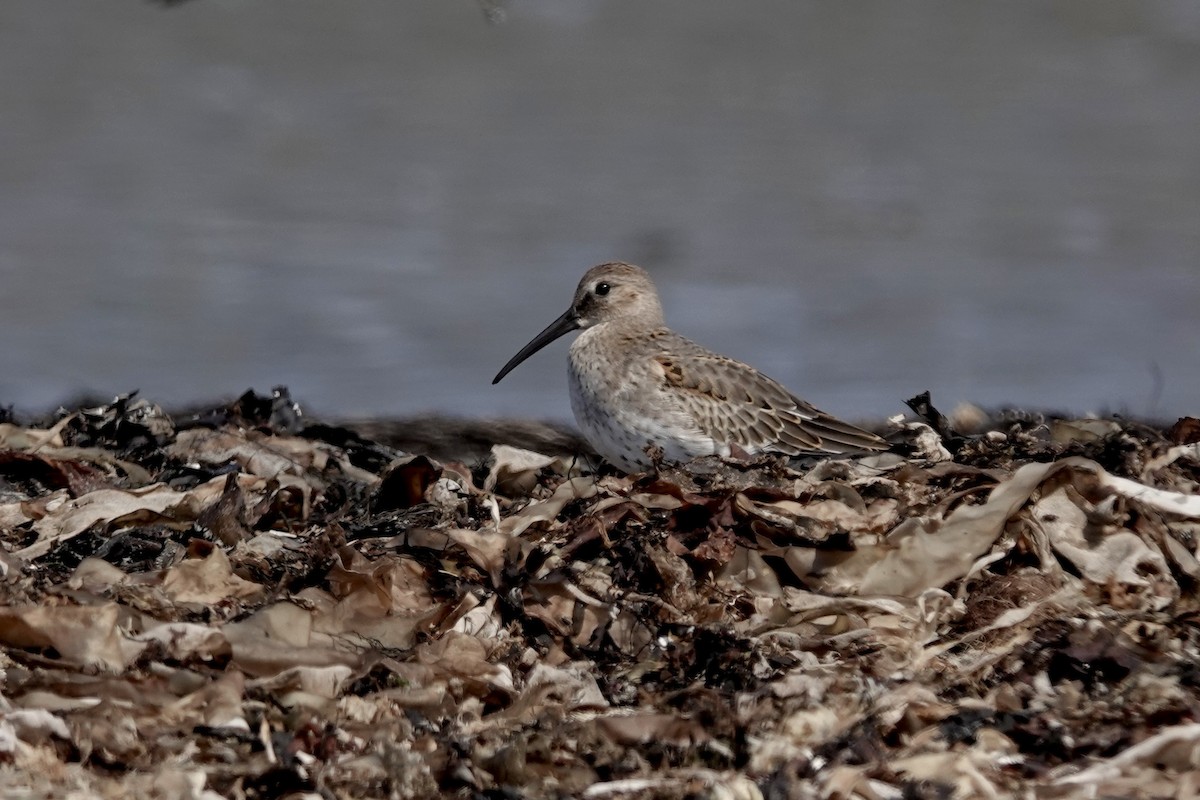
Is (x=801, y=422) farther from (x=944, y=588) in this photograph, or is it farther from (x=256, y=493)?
(x=944, y=588)

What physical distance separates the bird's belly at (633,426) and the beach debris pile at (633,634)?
1.51m

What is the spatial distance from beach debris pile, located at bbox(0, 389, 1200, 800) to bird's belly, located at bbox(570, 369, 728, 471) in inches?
59.6

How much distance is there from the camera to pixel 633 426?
20.7ft

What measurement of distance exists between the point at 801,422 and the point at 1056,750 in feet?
12.3

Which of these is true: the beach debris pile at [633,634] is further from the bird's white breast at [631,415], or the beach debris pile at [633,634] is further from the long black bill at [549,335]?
the long black bill at [549,335]

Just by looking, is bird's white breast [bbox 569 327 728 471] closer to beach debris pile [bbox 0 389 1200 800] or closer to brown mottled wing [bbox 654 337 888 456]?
brown mottled wing [bbox 654 337 888 456]

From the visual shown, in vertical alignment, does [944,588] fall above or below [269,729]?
above

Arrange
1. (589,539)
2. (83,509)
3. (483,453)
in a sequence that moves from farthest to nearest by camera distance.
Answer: (483,453) → (83,509) → (589,539)

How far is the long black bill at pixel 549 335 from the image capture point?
7383 millimetres

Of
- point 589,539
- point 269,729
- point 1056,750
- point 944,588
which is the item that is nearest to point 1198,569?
point 944,588

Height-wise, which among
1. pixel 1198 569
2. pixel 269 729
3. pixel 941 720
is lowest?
pixel 269 729

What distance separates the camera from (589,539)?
3.87 metres

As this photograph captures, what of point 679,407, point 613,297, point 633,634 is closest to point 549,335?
point 613,297

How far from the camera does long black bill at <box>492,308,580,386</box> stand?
24.2 feet
